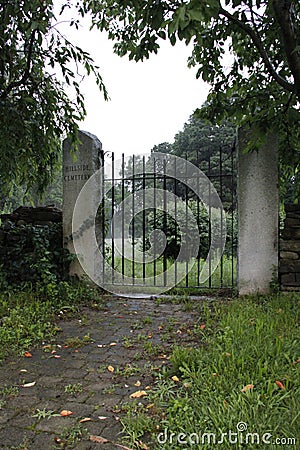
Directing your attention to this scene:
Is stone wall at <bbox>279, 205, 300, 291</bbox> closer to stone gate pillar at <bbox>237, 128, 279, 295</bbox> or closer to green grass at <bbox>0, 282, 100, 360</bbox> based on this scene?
stone gate pillar at <bbox>237, 128, 279, 295</bbox>

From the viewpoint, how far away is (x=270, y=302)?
396 centimetres

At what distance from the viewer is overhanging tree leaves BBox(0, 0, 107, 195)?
12.9ft

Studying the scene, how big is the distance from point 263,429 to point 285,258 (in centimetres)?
300

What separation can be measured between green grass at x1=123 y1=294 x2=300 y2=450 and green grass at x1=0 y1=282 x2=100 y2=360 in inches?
53.9

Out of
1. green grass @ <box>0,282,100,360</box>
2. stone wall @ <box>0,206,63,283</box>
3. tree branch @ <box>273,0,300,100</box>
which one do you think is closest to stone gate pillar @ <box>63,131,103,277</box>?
stone wall @ <box>0,206,63,283</box>

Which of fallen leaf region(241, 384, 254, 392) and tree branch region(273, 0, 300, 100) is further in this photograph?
tree branch region(273, 0, 300, 100)

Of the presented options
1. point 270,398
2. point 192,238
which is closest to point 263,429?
point 270,398

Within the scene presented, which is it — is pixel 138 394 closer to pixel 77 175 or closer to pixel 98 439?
pixel 98 439

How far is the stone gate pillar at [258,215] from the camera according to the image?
14.5 ft

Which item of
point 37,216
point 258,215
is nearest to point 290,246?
point 258,215

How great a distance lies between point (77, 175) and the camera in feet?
16.6

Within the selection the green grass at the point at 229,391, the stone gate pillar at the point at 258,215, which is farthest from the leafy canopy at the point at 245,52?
the green grass at the point at 229,391

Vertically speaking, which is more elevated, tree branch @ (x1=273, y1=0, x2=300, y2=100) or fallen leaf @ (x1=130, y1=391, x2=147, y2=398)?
tree branch @ (x1=273, y1=0, x2=300, y2=100)

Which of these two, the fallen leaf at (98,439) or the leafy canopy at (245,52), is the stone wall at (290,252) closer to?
the leafy canopy at (245,52)
